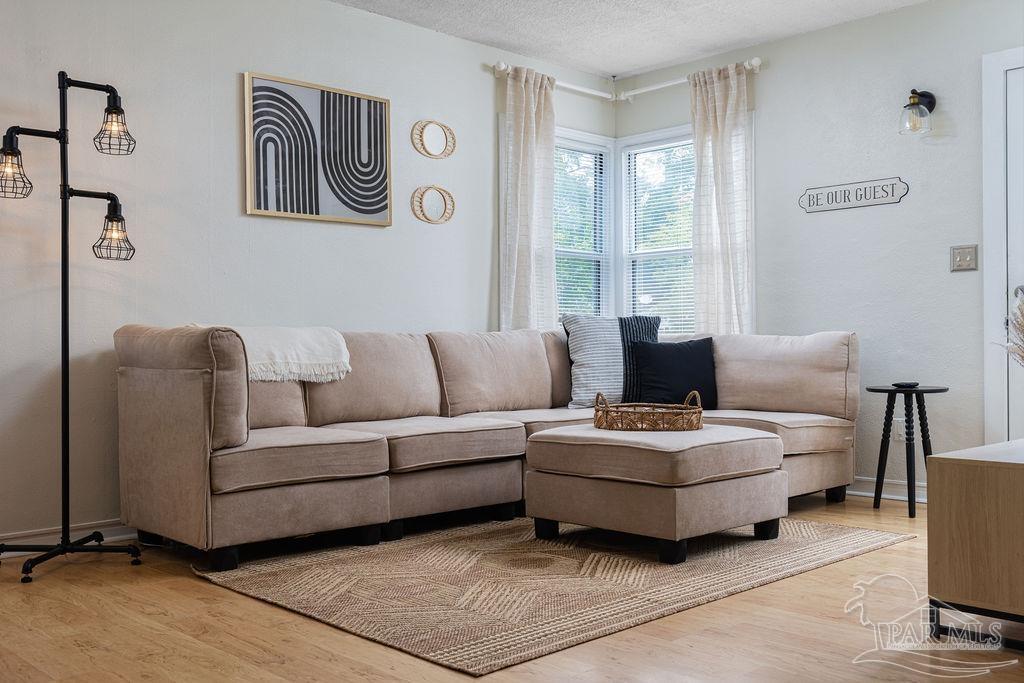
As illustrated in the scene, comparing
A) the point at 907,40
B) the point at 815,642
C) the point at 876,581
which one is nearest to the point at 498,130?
the point at 907,40

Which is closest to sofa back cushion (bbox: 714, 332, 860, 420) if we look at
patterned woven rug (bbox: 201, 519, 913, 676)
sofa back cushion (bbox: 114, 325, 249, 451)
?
patterned woven rug (bbox: 201, 519, 913, 676)

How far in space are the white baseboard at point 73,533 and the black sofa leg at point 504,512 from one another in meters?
1.53

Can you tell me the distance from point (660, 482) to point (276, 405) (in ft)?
5.29

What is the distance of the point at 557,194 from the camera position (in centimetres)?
570

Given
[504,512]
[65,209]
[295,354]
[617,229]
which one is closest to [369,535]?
[504,512]

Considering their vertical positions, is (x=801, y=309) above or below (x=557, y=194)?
below

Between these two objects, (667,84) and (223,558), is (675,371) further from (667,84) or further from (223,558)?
(223,558)

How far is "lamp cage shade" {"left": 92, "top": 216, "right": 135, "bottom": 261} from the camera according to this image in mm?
3544

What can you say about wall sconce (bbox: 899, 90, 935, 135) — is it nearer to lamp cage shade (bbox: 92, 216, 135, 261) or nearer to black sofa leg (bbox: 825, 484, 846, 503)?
black sofa leg (bbox: 825, 484, 846, 503)

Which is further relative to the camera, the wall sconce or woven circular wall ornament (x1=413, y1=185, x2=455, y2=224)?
woven circular wall ornament (x1=413, y1=185, x2=455, y2=224)

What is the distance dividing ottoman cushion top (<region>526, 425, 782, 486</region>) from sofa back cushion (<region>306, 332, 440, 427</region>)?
832 millimetres

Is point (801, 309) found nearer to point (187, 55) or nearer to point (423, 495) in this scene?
point (423, 495)

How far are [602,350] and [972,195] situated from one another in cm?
192

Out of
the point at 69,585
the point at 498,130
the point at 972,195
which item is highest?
the point at 498,130
